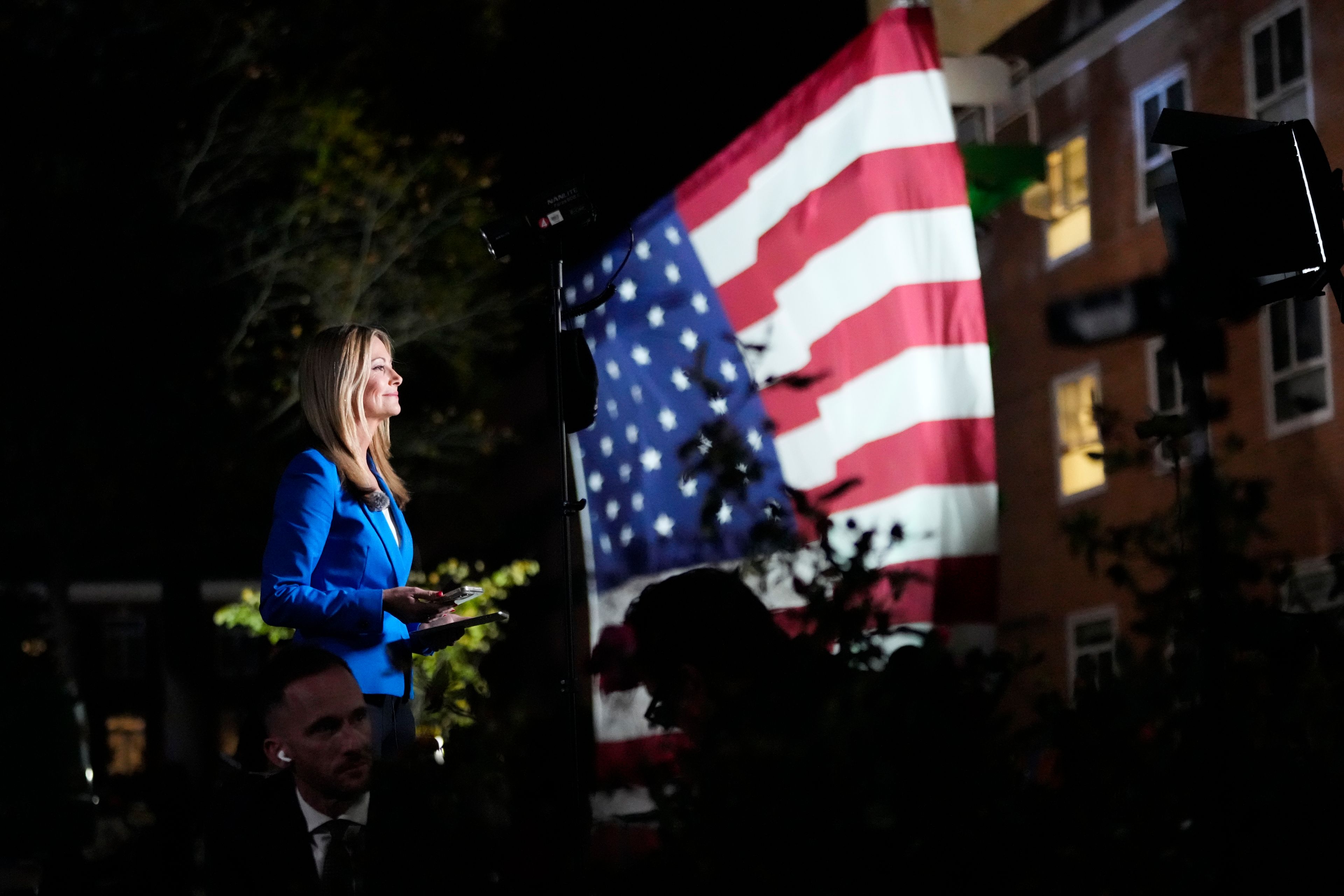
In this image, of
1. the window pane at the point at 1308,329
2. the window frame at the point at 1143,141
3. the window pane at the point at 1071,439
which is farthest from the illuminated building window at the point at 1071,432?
the window pane at the point at 1308,329

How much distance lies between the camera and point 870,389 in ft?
17.1

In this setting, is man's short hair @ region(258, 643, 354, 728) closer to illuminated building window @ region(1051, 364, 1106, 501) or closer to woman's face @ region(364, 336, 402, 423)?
woman's face @ region(364, 336, 402, 423)

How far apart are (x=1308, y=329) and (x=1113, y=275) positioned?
2.86m

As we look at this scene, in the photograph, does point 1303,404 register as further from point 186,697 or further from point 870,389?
point 186,697

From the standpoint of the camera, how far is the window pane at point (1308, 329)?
12227mm

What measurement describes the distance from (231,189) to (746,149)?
33.2 feet

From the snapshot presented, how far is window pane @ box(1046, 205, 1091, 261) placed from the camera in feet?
51.0

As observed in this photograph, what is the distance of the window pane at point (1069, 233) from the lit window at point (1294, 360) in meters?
2.75

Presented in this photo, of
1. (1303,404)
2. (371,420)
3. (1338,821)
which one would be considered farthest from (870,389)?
(1338,821)

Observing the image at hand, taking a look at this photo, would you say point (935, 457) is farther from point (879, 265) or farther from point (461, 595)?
point (461, 595)

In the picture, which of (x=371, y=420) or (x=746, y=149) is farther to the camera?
(x=746, y=149)

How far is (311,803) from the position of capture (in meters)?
2.67

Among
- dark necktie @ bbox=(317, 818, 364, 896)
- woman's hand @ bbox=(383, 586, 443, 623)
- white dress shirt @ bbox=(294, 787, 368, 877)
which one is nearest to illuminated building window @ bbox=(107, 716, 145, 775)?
woman's hand @ bbox=(383, 586, 443, 623)

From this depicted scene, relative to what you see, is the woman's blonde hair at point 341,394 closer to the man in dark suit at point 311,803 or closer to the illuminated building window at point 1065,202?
the man in dark suit at point 311,803
